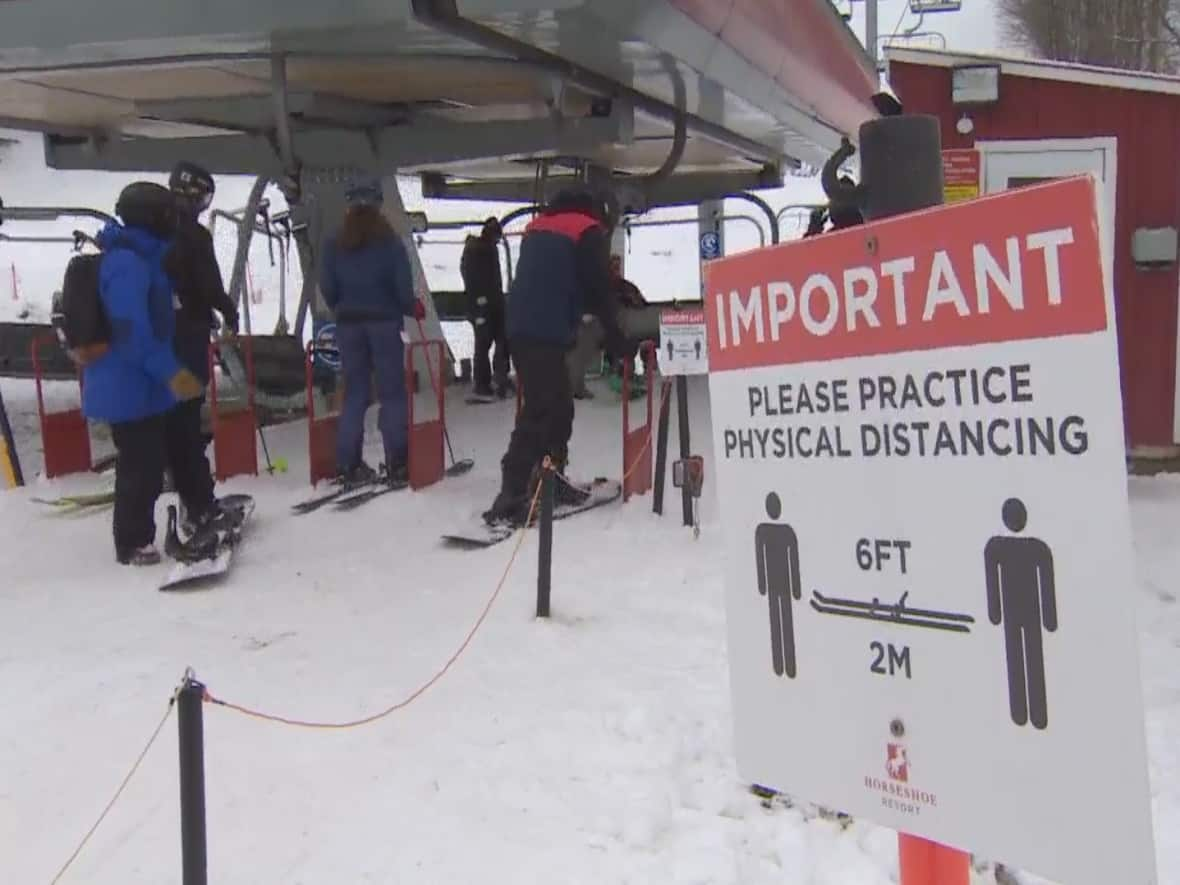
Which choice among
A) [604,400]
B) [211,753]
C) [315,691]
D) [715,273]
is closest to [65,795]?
[211,753]

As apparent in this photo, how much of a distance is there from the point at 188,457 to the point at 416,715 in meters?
2.58

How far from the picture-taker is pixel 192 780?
7.45 ft

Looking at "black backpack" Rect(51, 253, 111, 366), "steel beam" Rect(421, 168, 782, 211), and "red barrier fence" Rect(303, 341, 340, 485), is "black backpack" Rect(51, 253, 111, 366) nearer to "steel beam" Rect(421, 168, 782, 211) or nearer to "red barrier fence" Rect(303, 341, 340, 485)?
"red barrier fence" Rect(303, 341, 340, 485)

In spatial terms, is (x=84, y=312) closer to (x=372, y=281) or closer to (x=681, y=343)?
(x=372, y=281)

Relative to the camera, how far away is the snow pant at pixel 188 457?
227 inches

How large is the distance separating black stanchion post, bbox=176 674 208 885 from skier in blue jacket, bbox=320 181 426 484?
4705 mm

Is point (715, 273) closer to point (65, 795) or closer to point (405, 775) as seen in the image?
point (405, 775)

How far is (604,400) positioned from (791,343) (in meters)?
8.88

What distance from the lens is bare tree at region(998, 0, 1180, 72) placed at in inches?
1224

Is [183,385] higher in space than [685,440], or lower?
higher

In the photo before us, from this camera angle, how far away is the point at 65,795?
328 cm

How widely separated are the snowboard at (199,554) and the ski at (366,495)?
77 centimetres

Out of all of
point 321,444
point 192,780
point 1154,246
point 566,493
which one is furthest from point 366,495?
point 1154,246

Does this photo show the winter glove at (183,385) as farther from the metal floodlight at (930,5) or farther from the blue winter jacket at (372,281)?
the metal floodlight at (930,5)
